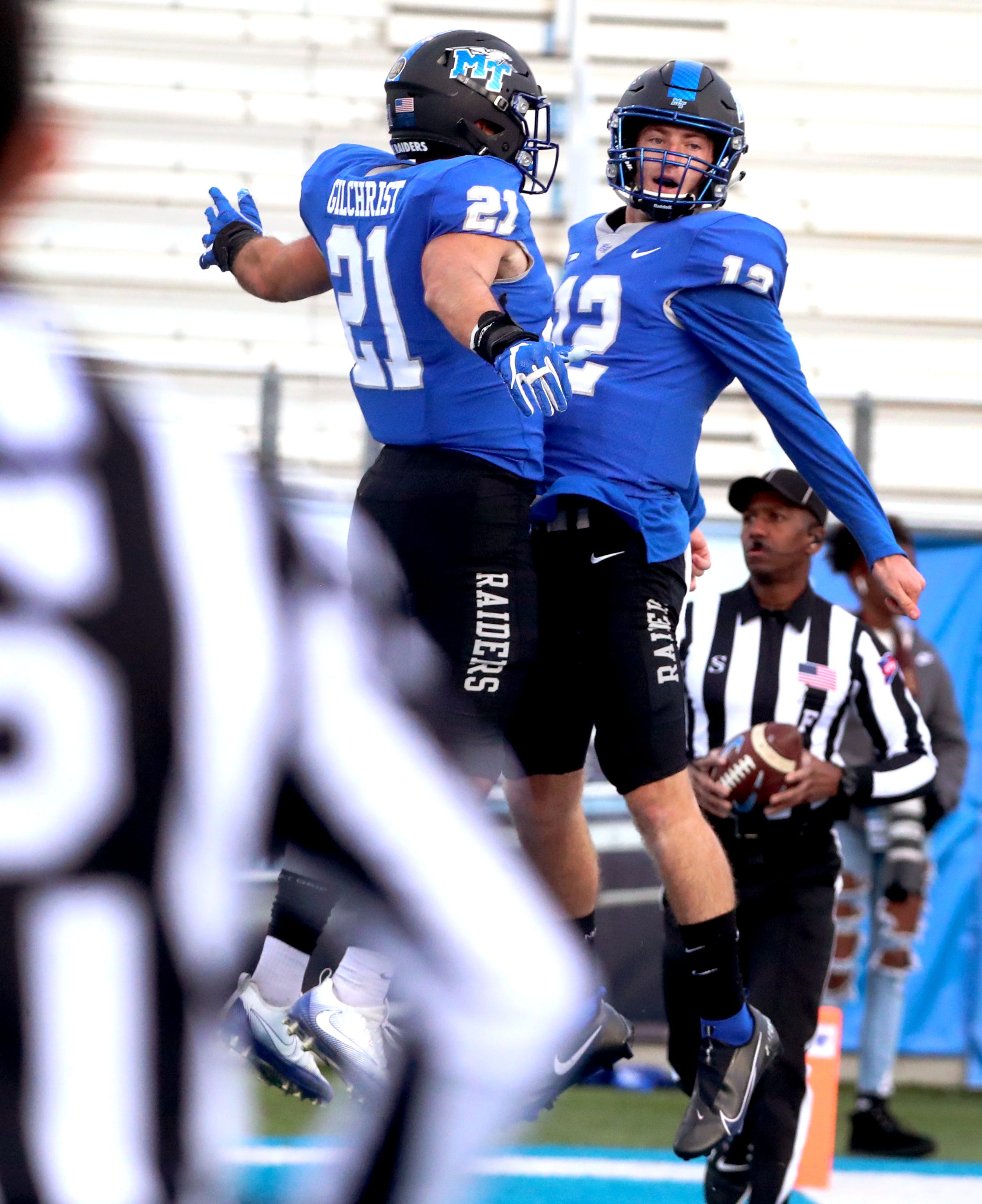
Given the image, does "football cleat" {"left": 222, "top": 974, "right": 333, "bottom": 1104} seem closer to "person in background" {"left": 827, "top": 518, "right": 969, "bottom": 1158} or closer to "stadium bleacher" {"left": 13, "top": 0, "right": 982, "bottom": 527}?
"person in background" {"left": 827, "top": 518, "right": 969, "bottom": 1158}

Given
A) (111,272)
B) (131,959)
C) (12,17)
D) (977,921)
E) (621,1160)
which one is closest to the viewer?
(12,17)

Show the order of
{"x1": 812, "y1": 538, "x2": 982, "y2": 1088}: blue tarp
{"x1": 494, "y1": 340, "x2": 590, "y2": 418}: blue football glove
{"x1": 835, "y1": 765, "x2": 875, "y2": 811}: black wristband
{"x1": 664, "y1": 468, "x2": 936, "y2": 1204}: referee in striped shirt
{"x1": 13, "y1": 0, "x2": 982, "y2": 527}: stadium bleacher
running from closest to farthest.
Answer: {"x1": 494, "y1": 340, "x2": 590, "y2": 418}: blue football glove, {"x1": 664, "y1": 468, "x2": 936, "y2": 1204}: referee in striped shirt, {"x1": 835, "y1": 765, "x2": 875, "y2": 811}: black wristband, {"x1": 812, "y1": 538, "x2": 982, "y2": 1088}: blue tarp, {"x1": 13, "y1": 0, "x2": 982, "y2": 527}: stadium bleacher

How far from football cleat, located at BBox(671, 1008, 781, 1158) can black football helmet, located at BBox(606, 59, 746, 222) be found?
1589mm

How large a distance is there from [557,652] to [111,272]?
577cm

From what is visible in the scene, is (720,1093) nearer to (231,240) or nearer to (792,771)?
(792,771)

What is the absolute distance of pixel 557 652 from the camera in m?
3.26

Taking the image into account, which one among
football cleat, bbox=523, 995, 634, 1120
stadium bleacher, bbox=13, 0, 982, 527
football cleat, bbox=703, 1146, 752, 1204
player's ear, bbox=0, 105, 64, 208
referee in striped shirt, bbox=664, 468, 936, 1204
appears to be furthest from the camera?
stadium bleacher, bbox=13, 0, 982, 527

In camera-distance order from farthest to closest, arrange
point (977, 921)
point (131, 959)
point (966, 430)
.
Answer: point (966, 430)
point (977, 921)
point (131, 959)

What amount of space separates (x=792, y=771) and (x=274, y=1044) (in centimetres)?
157

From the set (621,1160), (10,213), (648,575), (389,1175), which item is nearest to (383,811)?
(389,1175)

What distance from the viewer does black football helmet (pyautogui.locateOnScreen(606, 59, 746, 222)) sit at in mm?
3295

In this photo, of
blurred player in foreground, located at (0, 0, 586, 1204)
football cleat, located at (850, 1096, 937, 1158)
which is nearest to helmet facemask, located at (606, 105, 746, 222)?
blurred player in foreground, located at (0, 0, 586, 1204)

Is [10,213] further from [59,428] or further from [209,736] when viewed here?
[209,736]

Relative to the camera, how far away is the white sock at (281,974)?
3098 millimetres
